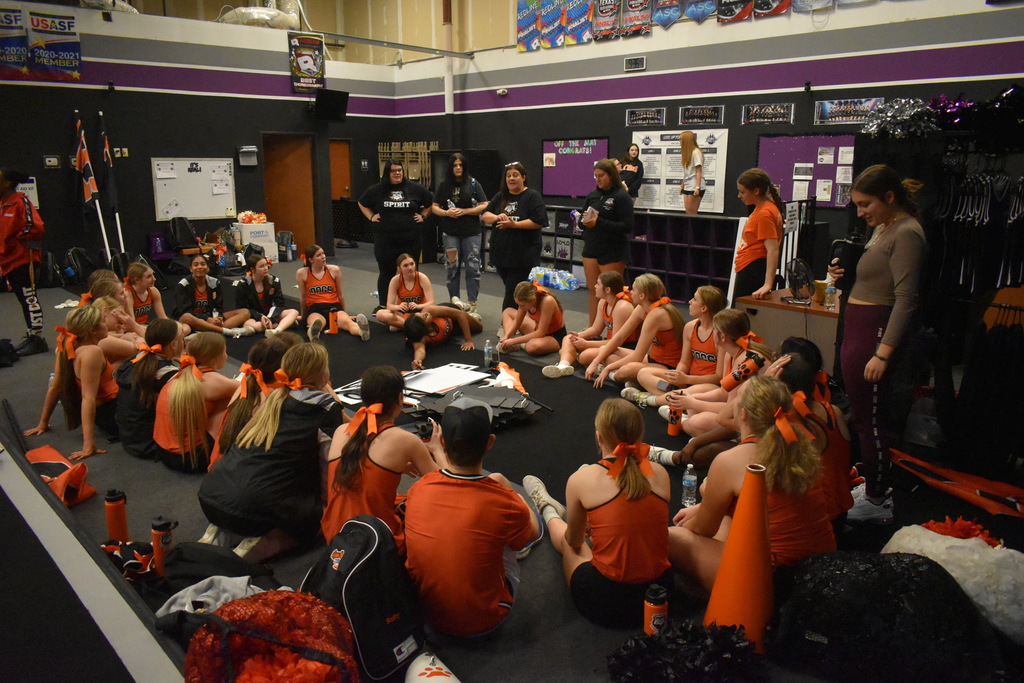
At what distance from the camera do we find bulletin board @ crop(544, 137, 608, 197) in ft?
32.2

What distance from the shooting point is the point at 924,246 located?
3.03 meters

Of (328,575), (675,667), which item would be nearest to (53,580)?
(328,575)

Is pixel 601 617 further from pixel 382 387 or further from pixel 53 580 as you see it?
pixel 53 580

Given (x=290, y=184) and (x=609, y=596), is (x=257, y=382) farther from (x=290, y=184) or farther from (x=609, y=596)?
(x=290, y=184)

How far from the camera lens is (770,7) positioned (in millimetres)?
7715

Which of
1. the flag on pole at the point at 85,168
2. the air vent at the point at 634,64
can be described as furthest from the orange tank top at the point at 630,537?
the flag on pole at the point at 85,168

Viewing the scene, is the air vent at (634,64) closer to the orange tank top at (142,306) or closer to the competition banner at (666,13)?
the competition banner at (666,13)

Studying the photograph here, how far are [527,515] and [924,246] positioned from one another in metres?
2.06

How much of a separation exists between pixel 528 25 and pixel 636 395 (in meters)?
7.59

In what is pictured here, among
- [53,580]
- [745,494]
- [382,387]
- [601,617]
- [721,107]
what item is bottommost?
[601,617]

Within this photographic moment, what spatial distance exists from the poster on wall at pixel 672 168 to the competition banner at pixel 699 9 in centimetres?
128

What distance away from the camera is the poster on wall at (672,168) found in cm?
841

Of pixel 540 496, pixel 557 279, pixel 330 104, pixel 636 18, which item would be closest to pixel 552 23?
pixel 636 18

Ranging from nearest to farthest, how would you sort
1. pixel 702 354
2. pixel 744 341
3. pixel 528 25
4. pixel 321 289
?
pixel 744 341, pixel 702 354, pixel 321 289, pixel 528 25
